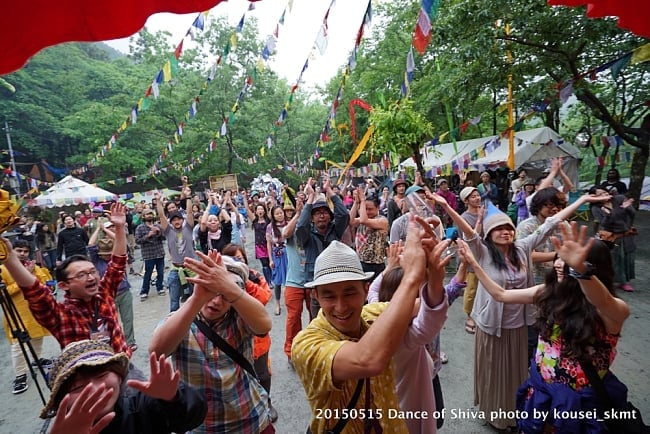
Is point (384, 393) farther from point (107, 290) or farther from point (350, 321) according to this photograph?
point (107, 290)

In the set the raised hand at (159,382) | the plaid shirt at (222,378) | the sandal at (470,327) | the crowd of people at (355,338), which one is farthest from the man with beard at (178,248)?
the sandal at (470,327)

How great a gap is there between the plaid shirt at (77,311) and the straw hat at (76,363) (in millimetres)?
1277

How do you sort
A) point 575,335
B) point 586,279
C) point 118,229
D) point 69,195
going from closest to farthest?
1. point 586,279
2. point 575,335
3. point 118,229
4. point 69,195

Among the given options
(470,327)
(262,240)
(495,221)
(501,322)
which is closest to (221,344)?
(501,322)

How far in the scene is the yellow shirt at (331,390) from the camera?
1479mm

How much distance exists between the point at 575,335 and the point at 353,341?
4.37ft

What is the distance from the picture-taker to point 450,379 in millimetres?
3824

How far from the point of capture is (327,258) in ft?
5.92

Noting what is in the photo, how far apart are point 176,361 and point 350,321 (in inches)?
41.4

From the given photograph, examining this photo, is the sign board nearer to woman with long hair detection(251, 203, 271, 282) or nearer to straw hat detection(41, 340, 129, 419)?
woman with long hair detection(251, 203, 271, 282)

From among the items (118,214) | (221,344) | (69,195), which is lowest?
(221,344)

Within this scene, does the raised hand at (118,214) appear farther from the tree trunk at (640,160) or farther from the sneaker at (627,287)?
the tree trunk at (640,160)

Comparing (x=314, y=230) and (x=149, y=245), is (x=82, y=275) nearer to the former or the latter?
(x=314, y=230)

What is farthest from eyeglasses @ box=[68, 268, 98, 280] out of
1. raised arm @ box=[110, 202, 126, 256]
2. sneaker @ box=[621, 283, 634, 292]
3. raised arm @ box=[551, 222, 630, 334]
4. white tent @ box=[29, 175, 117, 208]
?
white tent @ box=[29, 175, 117, 208]
